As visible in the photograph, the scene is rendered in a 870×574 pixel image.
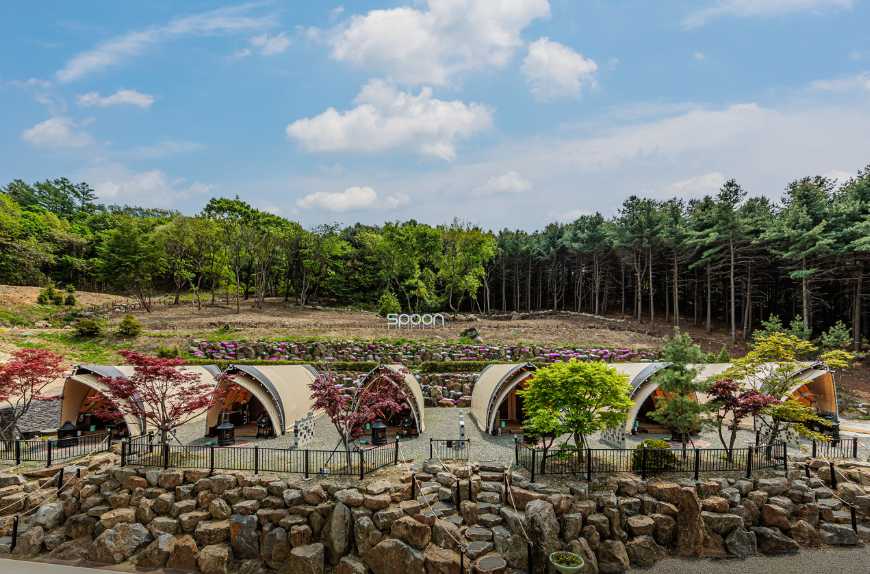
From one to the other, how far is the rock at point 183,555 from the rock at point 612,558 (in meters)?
10.4

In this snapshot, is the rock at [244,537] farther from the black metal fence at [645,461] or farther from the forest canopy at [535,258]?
the forest canopy at [535,258]

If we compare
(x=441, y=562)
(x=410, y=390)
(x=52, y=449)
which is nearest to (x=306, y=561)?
(x=441, y=562)

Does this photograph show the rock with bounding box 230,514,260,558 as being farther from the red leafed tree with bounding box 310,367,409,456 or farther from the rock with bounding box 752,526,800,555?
the rock with bounding box 752,526,800,555

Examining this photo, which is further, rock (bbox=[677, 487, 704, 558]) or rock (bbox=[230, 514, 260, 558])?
rock (bbox=[677, 487, 704, 558])

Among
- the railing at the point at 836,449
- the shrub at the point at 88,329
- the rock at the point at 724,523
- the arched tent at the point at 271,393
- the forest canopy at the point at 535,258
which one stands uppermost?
the forest canopy at the point at 535,258

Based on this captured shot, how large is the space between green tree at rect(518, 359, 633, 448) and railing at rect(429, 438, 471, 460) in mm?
2477

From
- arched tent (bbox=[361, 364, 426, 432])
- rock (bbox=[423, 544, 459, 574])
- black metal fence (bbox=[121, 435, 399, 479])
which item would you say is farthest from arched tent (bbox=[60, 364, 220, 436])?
rock (bbox=[423, 544, 459, 574])

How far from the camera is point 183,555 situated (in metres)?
11.2

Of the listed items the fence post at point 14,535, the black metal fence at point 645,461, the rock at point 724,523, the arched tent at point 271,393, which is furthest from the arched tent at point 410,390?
the fence post at point 14,535

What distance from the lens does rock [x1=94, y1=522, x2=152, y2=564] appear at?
11.3 m

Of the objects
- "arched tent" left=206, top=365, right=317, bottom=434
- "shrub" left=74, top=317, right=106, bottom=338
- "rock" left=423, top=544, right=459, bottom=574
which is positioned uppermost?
"shrub" left=74, top=317, right=106, bottom=338

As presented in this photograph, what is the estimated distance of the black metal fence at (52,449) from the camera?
13789mm

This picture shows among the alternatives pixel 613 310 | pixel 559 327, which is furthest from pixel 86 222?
pixel 613 310

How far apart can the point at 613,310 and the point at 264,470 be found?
50690mm
